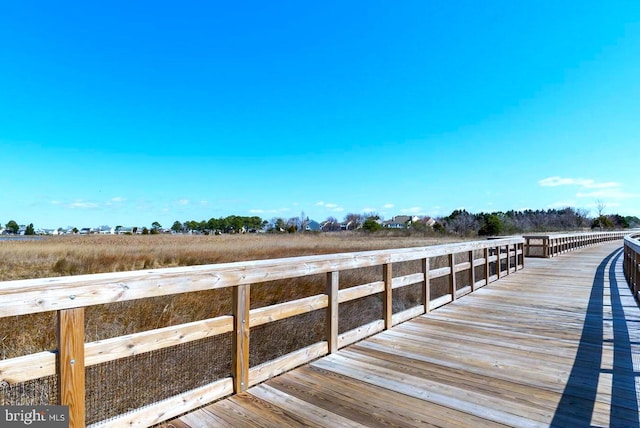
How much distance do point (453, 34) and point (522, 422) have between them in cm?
1312

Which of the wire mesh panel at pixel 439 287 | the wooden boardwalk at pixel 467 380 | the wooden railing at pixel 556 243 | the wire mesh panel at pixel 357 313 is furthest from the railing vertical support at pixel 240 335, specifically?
the wooden railing at pixel 556 243

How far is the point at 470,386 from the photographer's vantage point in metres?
2.60

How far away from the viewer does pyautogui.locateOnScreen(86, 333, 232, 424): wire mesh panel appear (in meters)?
3.68

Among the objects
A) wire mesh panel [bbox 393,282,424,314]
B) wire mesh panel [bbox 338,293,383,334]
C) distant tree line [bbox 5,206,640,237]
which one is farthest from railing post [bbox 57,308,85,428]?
distant tree line [bbox 5,206,640,237]

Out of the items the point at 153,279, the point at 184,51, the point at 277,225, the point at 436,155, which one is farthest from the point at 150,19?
the point at 277,225

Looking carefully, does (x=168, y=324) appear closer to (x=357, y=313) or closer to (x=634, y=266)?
(x=357, y=313)

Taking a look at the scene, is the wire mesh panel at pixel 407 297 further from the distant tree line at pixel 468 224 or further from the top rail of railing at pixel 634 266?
the distant tree line at pixel 468 224

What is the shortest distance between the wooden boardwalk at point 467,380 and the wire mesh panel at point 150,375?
185cm

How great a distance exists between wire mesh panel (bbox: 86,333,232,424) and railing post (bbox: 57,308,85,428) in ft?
7.27

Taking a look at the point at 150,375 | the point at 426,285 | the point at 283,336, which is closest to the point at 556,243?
the point at 426,285

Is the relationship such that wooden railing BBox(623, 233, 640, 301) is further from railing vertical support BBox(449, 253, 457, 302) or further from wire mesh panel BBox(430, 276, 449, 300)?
wire mesh panel BBox(430, 276, 449, 300)

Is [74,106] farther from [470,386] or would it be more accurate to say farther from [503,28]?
[470,386]

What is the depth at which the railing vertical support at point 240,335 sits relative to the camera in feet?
8.13

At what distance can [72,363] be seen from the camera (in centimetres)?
168
